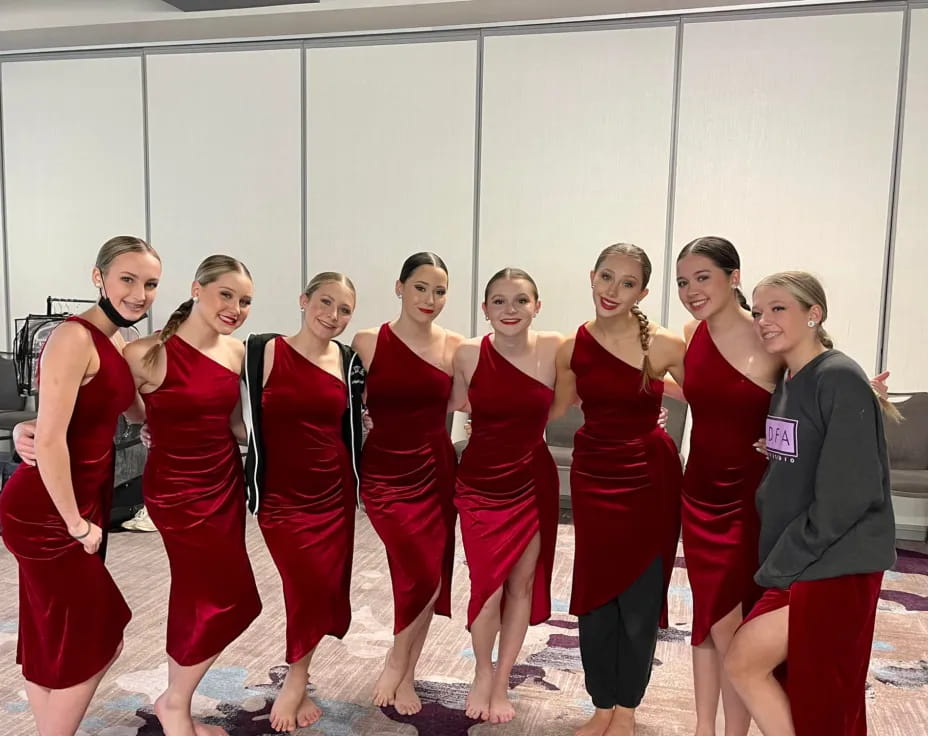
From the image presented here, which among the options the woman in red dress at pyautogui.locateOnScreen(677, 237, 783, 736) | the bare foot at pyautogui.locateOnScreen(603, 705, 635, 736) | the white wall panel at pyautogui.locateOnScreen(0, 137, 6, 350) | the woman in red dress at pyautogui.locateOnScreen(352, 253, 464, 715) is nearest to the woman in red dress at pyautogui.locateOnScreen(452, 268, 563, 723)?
the woman in red dress at pyautogui.locateOnScreen(352, 253, 464, 715)

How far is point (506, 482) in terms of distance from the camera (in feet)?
8.91

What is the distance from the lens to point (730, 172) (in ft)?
17.1

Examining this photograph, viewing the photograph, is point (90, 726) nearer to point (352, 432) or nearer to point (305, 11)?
point (352, 432)

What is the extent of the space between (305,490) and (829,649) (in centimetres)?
160

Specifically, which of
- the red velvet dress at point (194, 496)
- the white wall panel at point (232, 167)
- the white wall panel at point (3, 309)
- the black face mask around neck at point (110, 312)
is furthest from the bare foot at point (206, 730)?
the white wall panel at point (3, 309)

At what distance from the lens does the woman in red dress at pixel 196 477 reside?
2.38 m

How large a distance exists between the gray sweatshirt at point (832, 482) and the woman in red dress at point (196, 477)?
1.57m

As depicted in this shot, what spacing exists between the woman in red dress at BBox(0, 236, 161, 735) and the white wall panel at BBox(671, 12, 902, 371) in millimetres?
4020

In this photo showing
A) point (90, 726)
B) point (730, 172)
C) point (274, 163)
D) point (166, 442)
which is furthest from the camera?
point (274, 163)

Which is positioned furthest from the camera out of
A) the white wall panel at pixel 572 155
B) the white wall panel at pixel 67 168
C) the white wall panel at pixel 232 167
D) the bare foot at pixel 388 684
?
the white wall panel at pixel 67 168

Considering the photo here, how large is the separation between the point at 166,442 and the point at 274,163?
13.3 ft

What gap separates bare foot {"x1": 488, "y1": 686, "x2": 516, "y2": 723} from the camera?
2746 mm

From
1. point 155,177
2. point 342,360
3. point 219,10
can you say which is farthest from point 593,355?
point 155,177

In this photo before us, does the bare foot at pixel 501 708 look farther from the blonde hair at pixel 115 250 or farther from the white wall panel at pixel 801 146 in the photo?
the white wall panel at pixel 801 146
